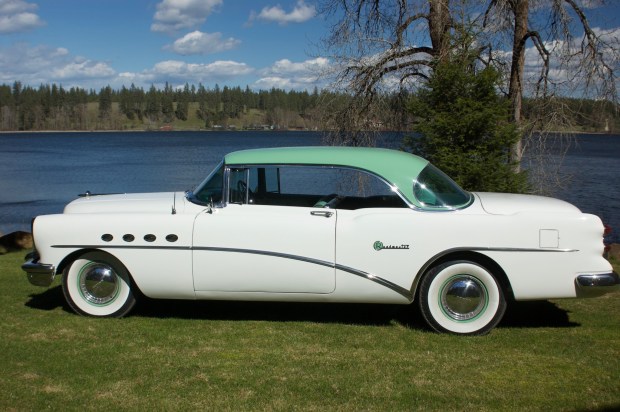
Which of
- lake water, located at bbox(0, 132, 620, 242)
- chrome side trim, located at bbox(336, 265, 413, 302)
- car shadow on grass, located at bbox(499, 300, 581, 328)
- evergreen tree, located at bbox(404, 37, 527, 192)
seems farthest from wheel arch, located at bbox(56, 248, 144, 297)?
lake water, located at bbox(0, 132, 620, 242)

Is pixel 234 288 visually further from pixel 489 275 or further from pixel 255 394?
pixel 489 275

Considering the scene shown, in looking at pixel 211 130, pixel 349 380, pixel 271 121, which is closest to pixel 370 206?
pixel 349 380

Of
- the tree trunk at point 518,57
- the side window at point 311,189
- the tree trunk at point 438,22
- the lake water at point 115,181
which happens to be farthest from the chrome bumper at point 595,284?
the lake water at point 115,181

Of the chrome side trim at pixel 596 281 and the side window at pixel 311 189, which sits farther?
the side window at pixel 311 189

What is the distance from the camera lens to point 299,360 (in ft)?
17.4

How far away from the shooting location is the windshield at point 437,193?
237 inches

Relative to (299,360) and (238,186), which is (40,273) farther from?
(299,360)

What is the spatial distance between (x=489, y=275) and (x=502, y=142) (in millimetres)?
5300

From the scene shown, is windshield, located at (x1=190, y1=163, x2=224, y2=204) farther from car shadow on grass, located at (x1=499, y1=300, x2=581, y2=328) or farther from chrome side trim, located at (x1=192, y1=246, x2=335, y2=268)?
car shadow on grass, located at (x1=499, y1=300, x2=581, y2=328)

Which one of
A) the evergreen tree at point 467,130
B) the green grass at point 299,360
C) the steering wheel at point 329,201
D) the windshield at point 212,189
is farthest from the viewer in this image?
the evergreen tree at point 467,130

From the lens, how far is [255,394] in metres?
4.61

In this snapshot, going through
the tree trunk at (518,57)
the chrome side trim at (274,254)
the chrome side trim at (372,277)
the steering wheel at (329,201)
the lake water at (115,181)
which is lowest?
the lake water at (115,181)

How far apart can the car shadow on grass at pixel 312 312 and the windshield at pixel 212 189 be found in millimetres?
1231

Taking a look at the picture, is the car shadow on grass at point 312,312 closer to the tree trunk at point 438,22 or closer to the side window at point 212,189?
the side window at point 212,189
